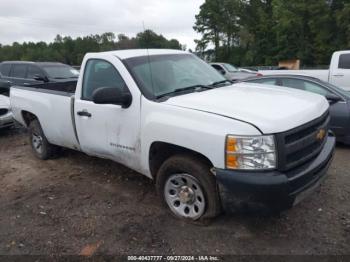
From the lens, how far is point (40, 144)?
20.0 feet

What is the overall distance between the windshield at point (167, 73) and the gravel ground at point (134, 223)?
1405 millimetres

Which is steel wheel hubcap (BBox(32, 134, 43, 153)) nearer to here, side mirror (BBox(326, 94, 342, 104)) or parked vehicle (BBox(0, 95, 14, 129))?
parked vehicle (BBox(0, 95, 14, 129))

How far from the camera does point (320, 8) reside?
41906 millimetres

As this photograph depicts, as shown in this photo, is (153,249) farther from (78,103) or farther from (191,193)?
(78,103)

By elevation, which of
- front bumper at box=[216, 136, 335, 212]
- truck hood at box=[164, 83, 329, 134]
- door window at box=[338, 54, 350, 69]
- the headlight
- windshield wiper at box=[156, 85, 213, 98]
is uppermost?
door window at box=[338, 54, 350, 69]

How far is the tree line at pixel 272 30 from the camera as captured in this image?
41.6 metres

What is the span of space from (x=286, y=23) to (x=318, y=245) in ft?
155

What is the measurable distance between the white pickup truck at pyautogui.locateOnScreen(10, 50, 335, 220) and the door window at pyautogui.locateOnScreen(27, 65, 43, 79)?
23.4 ft

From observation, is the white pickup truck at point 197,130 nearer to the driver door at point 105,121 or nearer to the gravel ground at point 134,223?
the driver door at point 105,121

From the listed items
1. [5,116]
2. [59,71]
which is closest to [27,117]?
[5,116]

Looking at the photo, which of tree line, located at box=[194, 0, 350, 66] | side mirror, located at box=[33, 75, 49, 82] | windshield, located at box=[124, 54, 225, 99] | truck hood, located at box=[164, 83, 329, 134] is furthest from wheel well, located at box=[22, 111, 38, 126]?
tree line, located at box=[194, 0, 350, 66]

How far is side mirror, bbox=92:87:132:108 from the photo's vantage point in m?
3.71

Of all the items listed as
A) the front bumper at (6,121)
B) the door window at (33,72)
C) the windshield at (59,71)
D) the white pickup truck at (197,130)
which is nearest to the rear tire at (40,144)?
the white pickup truck at (197,130)

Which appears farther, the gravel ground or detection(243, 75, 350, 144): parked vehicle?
detection(243, 75, 350, 144): parked vehicle
